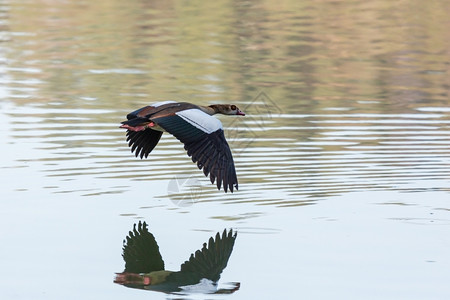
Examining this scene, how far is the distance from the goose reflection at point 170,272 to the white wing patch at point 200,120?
3.83 feet

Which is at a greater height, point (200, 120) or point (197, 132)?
point (200, 120)

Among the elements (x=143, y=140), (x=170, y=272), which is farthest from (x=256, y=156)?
(x=170, y=272)

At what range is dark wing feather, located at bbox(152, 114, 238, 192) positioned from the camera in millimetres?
11180

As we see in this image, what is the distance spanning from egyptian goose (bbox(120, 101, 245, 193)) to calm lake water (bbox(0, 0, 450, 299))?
77 centimetres

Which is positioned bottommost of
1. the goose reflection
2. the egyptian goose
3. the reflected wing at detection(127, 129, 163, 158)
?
the goose reflection

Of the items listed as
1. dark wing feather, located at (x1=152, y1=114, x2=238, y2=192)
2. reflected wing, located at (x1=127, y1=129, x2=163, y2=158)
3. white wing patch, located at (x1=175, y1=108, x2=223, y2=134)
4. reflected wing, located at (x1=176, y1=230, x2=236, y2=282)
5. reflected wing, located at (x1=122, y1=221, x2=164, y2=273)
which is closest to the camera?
reflected wing, located at (x1=176, y1=230, x2=236, y2=282)

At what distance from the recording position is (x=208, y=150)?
37.4ft

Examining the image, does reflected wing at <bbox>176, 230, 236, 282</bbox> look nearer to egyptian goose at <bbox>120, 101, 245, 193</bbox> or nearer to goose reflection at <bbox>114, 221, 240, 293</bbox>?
goose reflection at <bbox>114, 221, 240, 293</bbox>

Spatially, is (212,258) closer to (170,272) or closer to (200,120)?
(170,272)

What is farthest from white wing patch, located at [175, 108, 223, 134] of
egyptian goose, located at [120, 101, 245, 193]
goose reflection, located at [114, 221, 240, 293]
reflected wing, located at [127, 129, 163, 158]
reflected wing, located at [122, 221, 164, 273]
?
reflected wing, located at [127, 129, 163, 158]

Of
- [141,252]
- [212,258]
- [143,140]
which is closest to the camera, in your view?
[212,258]

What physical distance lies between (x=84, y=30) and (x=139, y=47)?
4.29 meters

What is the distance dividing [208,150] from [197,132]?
32 cm

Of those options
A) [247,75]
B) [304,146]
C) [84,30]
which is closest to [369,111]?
[304,146]
